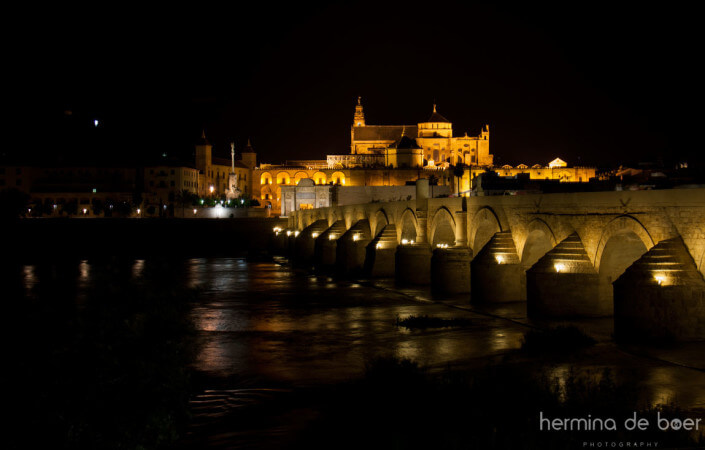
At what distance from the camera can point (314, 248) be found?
4612 centimetres

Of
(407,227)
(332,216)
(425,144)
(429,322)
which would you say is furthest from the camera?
(425,144)

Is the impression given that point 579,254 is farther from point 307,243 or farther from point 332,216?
point 332,216

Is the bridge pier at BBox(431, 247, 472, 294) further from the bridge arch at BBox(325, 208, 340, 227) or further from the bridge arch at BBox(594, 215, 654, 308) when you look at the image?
the bridge arch at BBox(325, 208, 340, 227)

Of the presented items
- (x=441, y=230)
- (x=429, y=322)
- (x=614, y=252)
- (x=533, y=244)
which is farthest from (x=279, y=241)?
(x=614, y=252)

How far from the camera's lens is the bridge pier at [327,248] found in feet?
140

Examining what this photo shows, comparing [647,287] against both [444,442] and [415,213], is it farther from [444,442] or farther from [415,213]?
[415,213]

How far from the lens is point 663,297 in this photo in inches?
569

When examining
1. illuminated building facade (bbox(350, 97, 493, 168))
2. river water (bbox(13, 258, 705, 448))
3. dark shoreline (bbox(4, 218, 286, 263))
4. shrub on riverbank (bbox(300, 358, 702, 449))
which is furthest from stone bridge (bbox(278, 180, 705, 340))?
illuminated building facade (bbox(350, 97, 493, 168))

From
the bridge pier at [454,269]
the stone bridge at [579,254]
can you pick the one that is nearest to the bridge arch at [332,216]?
the stone bridge at [579,254]

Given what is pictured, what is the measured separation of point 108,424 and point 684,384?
30.8 ft

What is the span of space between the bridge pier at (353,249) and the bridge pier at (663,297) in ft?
72.8

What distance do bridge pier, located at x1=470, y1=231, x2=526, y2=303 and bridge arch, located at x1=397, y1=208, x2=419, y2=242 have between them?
10010mm

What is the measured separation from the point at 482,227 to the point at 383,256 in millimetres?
9508

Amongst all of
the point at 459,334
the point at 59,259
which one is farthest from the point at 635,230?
the point at 59,259
